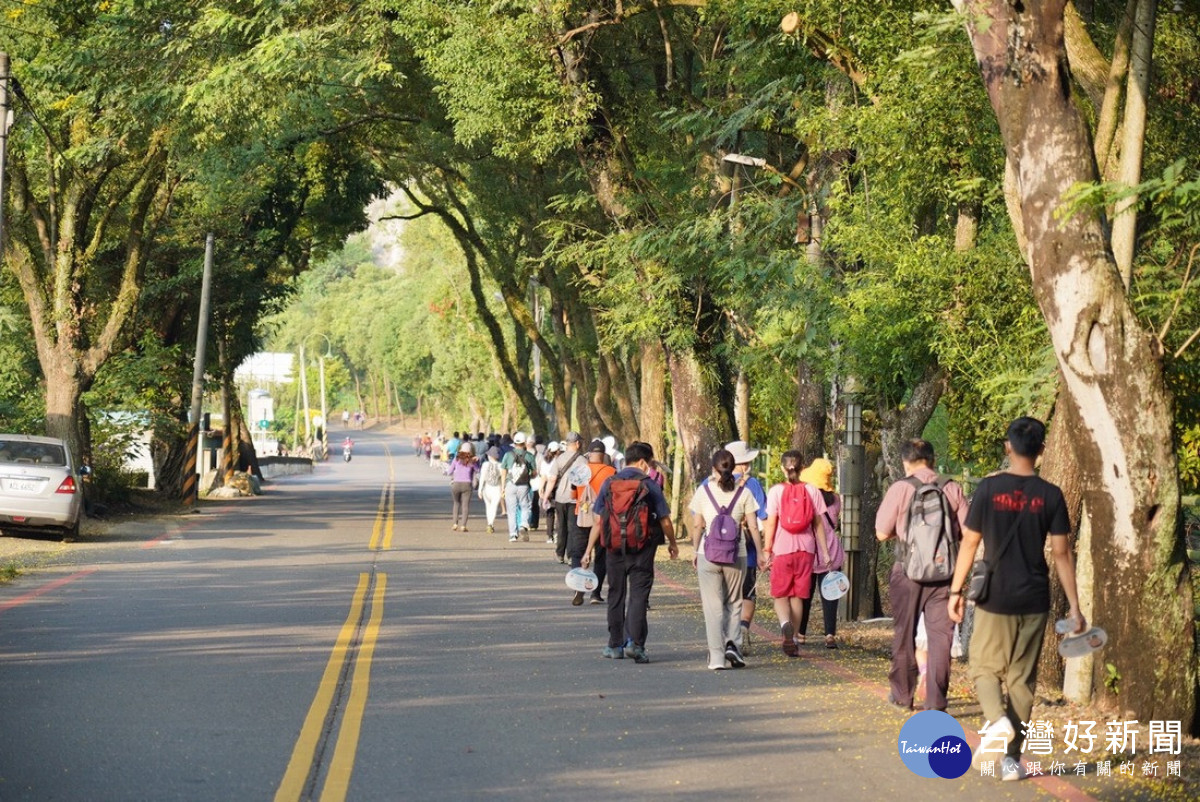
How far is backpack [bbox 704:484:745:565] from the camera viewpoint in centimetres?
1273

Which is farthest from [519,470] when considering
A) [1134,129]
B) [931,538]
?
[1134,129]

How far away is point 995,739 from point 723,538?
4.30 metres

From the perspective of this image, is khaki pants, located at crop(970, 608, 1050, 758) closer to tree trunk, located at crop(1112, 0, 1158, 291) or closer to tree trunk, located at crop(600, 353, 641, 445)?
tree trunk, located at crop(1112, 0, 1158, 291)

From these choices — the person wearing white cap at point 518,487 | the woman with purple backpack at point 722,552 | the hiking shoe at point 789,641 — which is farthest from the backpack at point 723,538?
the person wearing white cap at point 518,487

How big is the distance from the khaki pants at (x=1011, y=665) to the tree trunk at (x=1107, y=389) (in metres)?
1.84

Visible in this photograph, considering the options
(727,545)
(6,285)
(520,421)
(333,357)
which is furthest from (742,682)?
(333,357)

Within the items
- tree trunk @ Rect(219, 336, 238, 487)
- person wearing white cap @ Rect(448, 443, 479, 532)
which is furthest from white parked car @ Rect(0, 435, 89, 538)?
tree trunk @ Rect(219, 336, 238, 487)

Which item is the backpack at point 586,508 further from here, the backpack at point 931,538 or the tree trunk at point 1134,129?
the tree trunk at point 1134,129

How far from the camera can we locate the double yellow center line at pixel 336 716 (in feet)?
27.0

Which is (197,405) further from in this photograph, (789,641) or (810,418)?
(789,641)

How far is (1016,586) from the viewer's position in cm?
864

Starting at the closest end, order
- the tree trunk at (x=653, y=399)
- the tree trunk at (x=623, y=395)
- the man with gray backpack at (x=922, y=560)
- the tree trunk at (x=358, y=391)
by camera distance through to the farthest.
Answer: the man with gray backpack at (x=922, y=560) → the tree trunk at (x=653, y=399) → the tree trunk at (x=623, y=395) → the tree trunk at (x=358, y=391)

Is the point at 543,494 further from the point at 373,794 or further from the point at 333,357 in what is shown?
the point at 333,357

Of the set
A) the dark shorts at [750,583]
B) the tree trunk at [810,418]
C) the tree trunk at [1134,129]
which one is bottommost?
the dark shorts at [750,583]
